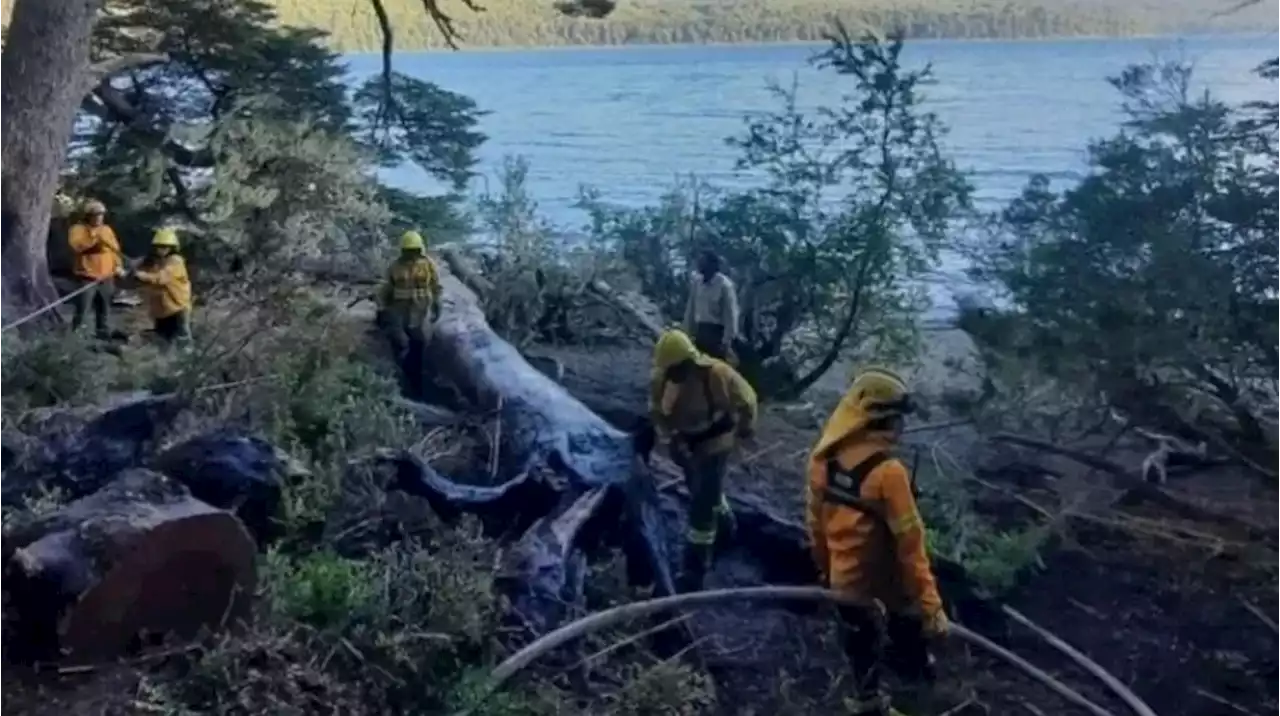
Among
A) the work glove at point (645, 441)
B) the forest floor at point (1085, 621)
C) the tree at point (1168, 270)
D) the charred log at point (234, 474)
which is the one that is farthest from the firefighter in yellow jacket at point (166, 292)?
the tree at point (1168, 270)

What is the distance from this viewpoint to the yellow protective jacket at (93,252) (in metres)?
5.39

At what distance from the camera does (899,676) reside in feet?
8.52

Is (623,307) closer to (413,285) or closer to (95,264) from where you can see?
(413,285)

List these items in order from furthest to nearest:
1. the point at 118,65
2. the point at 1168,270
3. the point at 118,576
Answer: the point at 118,65
the point at 1168,270
the point at 118,576

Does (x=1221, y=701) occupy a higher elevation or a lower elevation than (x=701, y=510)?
lower

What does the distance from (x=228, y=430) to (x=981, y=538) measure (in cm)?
176

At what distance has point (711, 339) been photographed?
3816 millimetres

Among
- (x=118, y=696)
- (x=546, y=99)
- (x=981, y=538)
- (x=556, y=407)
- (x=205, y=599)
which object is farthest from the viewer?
(x=546, y=99)

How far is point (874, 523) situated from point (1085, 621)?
83 cm

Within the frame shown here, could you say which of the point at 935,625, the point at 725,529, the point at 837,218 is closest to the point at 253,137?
the point at 837,218

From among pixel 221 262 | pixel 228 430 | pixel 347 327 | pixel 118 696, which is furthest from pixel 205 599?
pixel 221 262

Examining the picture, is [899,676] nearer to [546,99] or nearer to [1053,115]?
[1053,115]

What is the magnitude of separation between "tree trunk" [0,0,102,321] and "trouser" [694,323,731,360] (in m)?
2.75

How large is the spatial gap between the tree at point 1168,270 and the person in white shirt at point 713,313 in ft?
2.39
